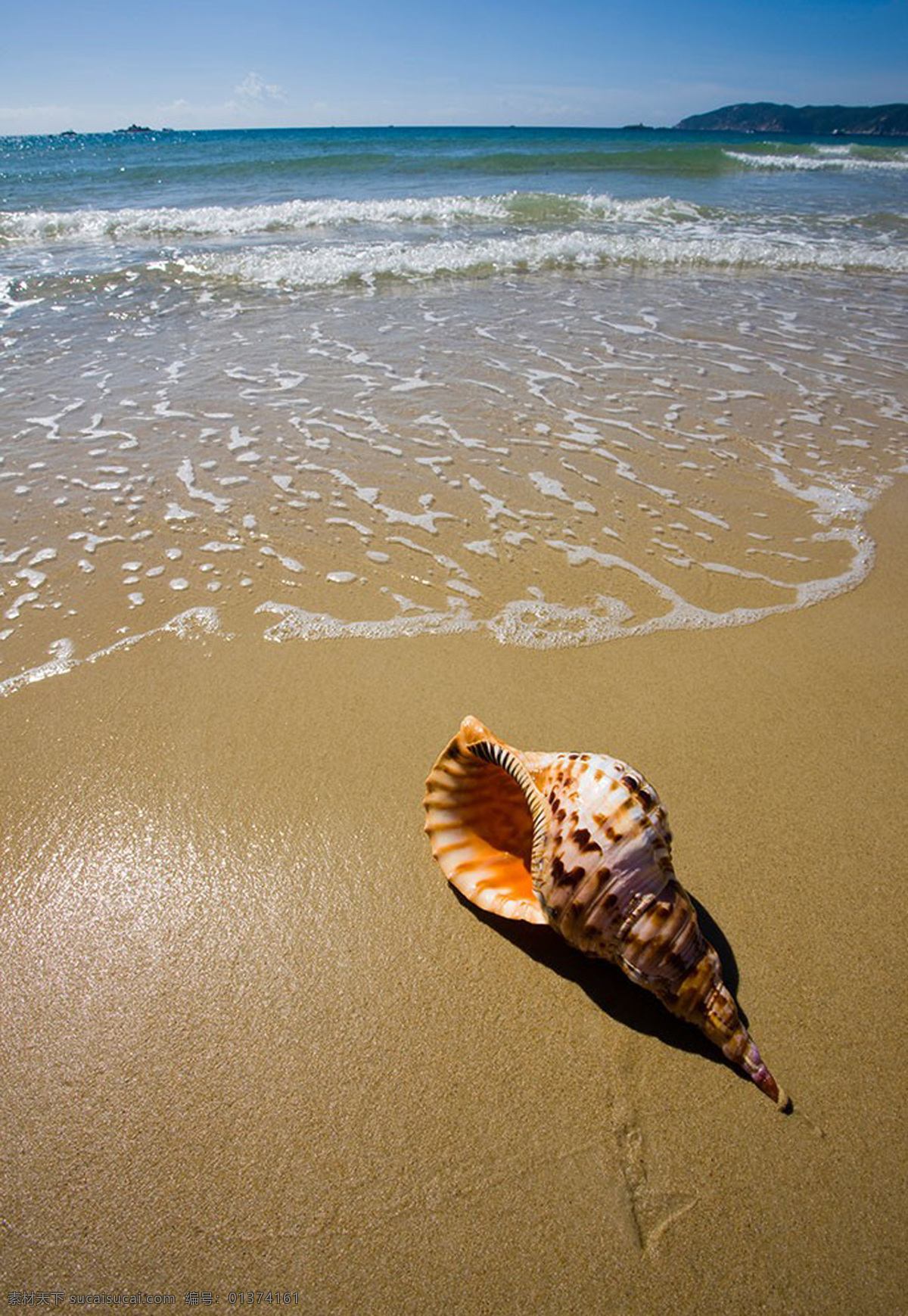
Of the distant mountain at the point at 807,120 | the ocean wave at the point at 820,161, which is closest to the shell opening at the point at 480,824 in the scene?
the ocean wave at the point at 820,161

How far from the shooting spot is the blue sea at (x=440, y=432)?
11.5 ft

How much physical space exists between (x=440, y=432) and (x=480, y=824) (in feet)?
12.1

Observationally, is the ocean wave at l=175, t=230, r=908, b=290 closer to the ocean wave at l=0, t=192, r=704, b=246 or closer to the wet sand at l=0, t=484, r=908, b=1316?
the ocean wave at l=0, t=192, r=704, b=246

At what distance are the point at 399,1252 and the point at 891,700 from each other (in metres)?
2.56

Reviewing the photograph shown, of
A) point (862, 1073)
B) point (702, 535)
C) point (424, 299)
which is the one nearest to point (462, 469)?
point (702, 535)

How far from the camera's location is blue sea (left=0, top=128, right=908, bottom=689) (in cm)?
352

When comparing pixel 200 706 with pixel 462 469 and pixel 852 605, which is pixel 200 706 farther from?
pixel 852 605

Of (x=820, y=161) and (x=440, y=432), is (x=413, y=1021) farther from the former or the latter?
(x=820, y=161)

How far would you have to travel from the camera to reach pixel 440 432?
5176 mm

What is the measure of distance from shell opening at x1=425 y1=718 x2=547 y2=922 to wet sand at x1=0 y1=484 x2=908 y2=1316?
0.11m

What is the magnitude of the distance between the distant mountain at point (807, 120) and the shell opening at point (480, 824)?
115 metres

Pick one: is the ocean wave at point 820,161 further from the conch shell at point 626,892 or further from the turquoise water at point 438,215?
the conch shell at point 626,892

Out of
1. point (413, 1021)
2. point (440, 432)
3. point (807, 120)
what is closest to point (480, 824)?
point (413, 1021)

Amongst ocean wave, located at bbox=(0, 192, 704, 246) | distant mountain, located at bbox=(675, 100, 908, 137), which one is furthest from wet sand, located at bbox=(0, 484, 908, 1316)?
distant mountain, located at bbox=(675, 100, 908, 137)
